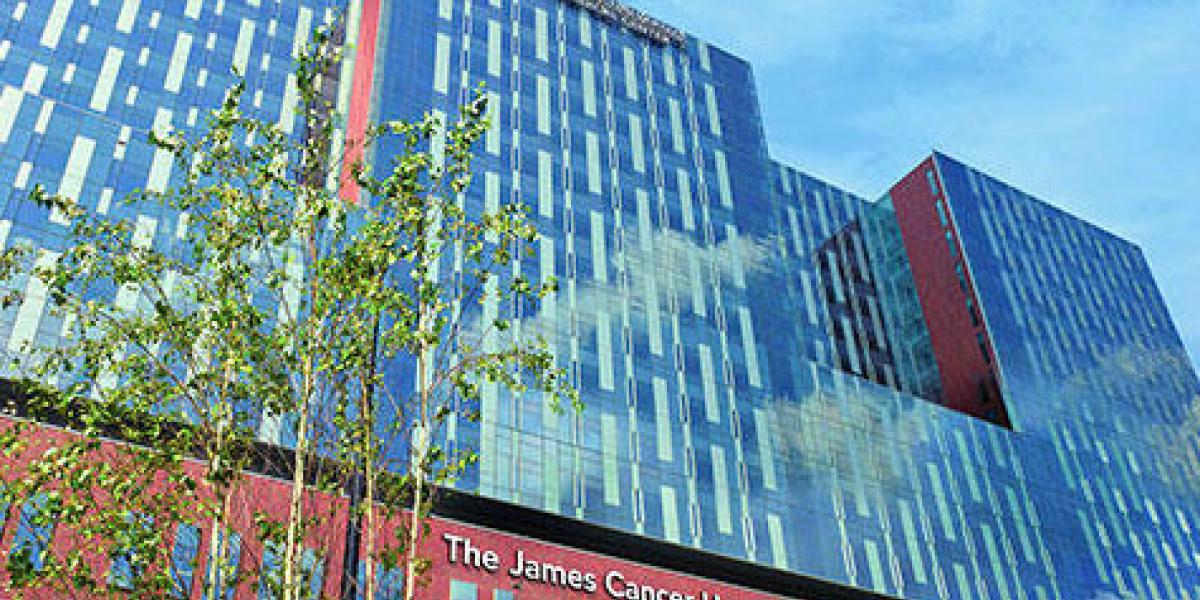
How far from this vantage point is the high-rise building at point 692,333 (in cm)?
7094

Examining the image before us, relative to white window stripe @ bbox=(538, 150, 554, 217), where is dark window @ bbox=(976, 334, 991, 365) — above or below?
above

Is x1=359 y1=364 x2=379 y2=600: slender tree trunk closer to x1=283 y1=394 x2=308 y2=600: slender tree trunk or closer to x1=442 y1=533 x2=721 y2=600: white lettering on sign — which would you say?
x1=283 y1=394 x2=308 y2=600: slender tree trunk

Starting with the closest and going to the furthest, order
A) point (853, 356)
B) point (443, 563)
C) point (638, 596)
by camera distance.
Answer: point (443, 563) → point (638, 596) → point (853, 356)

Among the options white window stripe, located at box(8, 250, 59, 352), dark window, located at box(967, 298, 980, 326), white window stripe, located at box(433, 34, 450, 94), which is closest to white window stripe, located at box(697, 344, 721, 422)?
white window stripe, located at box(433, 34, 450, 94)

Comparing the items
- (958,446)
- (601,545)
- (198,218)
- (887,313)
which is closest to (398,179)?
(198,218)

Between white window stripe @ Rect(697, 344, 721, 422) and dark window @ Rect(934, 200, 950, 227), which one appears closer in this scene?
white window stripe @ Rect(697, 344, 721, 422)

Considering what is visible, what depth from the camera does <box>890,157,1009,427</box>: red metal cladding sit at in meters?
114

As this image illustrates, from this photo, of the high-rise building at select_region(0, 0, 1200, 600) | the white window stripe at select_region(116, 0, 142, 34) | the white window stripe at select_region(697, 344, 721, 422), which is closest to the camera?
the high-rise building at select_region(0, 0, 1200, 600)

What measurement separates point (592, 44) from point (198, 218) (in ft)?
248

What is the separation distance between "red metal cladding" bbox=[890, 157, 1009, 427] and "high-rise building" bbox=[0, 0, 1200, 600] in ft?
1.10

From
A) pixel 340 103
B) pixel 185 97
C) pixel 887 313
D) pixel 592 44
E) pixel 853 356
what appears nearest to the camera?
pixel 185 97

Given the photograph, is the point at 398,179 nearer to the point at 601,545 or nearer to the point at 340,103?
the point at 601,545

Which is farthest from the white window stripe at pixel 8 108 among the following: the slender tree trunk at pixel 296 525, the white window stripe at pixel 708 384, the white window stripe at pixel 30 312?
the slender tree trunk at pixel 296 525

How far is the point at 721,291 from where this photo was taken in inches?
3499
